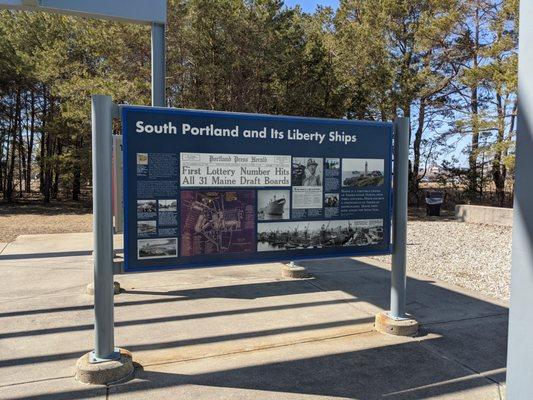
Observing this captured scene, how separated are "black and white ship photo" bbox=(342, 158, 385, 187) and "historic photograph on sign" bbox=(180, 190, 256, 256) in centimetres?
105

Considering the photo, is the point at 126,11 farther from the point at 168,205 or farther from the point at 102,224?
the point at 102,224

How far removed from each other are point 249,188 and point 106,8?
361cm

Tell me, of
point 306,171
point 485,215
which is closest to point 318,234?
point 306,171

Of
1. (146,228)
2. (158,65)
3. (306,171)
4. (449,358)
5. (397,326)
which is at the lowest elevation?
(449,358)

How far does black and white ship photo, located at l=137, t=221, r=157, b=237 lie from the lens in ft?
12.7

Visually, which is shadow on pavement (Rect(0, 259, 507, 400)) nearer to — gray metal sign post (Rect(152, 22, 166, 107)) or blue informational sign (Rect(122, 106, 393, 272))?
blue informational sign (Rect(122, 106, 393, 272))

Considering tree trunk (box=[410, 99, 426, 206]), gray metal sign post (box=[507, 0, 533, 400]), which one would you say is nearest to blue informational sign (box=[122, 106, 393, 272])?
gray metal sign post (box=[507, 0, 533, 400])

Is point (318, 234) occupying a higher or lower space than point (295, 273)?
higher

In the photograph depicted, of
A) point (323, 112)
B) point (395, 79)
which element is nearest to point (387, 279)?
point (323, 112)

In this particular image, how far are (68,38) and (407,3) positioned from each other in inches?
605

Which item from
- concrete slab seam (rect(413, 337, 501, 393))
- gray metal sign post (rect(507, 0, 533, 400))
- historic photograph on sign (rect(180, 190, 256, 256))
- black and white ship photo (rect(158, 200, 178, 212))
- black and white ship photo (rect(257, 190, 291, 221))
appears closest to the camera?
gray metal sign post (rect(507, 0, 533, 400))

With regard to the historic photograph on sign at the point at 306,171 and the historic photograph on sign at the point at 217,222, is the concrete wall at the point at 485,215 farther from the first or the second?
the historic photograph on sign at the point at 217,222

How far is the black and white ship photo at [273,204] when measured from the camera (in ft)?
14.5

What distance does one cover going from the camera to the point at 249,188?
14.3ft
